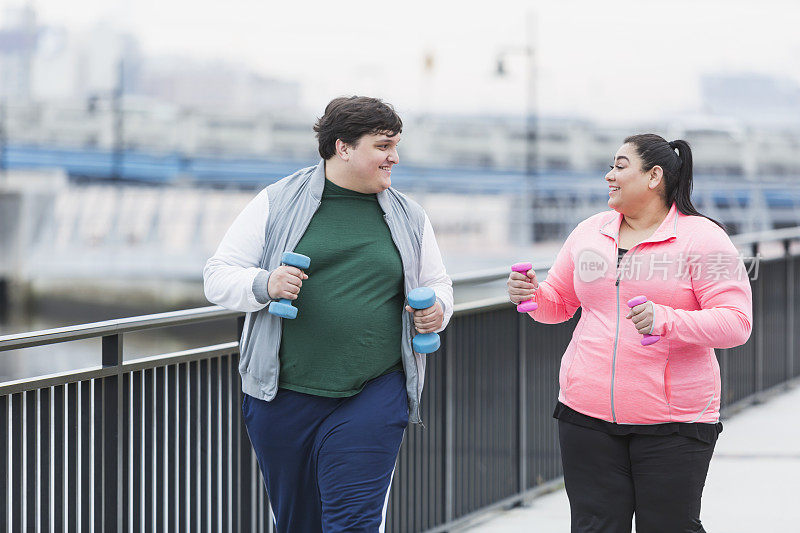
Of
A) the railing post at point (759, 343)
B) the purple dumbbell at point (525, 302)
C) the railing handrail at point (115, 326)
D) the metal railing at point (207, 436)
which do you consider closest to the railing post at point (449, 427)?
the metal railing at point (207, 436)

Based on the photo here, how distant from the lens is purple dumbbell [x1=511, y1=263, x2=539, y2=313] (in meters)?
2.97

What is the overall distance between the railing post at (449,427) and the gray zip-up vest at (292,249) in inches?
63.2

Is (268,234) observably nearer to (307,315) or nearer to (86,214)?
(307,315)

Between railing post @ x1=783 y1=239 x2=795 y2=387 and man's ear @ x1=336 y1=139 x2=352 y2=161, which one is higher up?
man's ear @ x1=336 y1=139 x2=352 y2=161

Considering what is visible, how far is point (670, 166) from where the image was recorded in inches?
115

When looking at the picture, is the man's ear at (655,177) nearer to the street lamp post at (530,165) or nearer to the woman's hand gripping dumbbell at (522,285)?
the woman's hand gripping dumbbell at (522,285)

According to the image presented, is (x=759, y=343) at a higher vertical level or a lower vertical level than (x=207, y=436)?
lower

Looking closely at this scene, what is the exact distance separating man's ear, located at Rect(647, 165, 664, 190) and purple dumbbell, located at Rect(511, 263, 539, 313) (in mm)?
409

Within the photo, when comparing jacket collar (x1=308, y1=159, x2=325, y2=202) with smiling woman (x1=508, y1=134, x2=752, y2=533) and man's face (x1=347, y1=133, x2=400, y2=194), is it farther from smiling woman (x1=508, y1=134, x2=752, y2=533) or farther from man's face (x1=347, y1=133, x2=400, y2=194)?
smiling woman (x1=508, y1=134, x2=752, y2=533)

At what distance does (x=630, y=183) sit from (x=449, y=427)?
2.04 m

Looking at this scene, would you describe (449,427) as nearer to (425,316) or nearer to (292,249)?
(425,316)

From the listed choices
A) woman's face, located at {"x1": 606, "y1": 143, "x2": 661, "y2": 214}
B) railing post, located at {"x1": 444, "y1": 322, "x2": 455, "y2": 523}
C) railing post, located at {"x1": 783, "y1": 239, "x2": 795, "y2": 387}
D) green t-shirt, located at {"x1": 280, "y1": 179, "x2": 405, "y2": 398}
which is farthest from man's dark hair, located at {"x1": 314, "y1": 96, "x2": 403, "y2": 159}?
railing post, located at {"x1": 783, "y1": 239, "x2": 795, "y2": 387}

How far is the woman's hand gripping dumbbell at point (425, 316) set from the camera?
2807 millimetres

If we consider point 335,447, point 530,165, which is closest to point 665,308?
point 335,447
